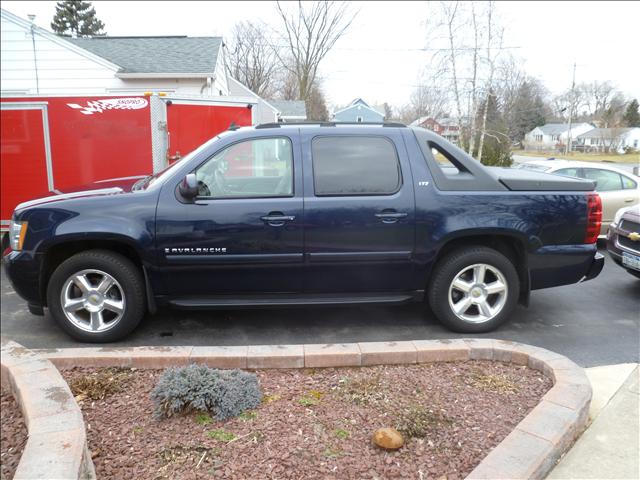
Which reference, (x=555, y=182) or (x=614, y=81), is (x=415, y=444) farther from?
(x=614, y=81)

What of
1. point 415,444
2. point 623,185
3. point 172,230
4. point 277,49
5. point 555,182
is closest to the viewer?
point 415,444

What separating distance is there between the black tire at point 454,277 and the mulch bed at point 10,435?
10.3 feet

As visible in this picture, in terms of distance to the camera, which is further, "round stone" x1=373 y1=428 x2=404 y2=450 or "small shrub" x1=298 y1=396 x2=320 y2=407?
"small shrub" x1=298 y1=396 x2=320 y2=407

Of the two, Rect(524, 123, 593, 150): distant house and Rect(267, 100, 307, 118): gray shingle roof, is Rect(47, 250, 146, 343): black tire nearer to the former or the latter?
Rect(524, 123, 593, 150): distant house

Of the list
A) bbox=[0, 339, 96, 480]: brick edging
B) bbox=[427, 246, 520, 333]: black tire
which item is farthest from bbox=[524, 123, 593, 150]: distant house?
bbox=[0, 339, 96, 480]: brick edging

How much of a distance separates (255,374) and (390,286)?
5.15 ft

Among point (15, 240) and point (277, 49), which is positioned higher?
point (277, 49)

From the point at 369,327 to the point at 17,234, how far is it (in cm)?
316

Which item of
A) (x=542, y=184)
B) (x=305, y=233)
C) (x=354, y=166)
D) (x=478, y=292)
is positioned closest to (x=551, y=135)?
(x=542, y=184)

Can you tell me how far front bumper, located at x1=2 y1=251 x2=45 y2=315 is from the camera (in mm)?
4133

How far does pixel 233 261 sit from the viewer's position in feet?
13.5

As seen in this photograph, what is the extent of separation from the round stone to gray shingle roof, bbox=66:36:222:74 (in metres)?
13.3

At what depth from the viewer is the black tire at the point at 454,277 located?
14.1 ft

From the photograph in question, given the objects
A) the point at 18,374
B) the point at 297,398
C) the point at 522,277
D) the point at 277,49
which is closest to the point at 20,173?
the point at 18,374
